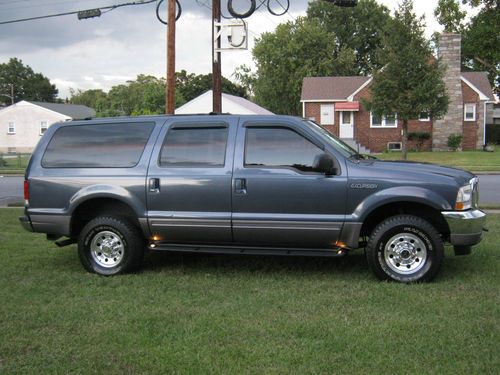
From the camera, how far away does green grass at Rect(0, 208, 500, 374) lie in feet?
13.1

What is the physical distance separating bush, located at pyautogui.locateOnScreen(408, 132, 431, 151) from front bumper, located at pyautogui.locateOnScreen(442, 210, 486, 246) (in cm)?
3129

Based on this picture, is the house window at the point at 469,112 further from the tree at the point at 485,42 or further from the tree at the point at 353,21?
the tree at the point at 353,21

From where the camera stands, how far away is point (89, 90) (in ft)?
383

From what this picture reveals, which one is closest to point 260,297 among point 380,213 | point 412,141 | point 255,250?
point 255,250

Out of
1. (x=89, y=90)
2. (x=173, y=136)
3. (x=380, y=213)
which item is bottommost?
(x=380, y=213)

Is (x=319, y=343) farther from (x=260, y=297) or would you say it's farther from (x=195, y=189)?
(x=195, y=189)

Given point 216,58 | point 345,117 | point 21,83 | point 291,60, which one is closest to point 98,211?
point 216,58

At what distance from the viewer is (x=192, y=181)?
20.5 ft

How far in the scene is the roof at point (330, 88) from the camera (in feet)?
129

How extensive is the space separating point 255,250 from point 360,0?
63590 mm

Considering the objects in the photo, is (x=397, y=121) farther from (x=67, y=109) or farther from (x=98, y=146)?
(x=67, y=109)

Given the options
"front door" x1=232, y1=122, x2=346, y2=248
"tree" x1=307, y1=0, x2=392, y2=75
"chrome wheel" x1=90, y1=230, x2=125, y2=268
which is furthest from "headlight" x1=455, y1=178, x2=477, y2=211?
"tree" x1=307, y1=0, x2=392, y2=75

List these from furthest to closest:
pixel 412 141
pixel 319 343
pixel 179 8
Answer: pixel 412 141
pixel 179 8
pixel 319 343

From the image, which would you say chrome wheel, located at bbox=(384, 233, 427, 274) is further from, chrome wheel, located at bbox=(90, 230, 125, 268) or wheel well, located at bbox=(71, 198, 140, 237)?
chrome wheel, located at bbox=(90, 230, 125, 268)
